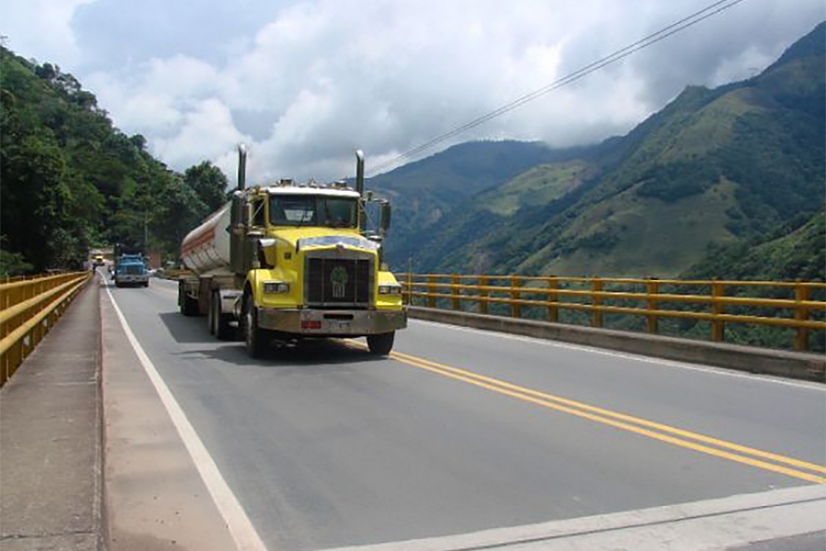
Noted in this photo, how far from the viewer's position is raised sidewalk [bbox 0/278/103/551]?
4.48 metres

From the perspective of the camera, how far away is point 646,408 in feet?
29.2

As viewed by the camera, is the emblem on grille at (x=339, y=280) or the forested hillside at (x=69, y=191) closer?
the emblem on grille at (x=339, y=280)

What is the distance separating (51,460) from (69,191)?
66011 mm

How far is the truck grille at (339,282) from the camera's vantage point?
1298cm

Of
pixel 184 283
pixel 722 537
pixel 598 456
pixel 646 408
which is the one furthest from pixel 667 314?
pixel 184 283

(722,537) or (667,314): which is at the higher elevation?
(667,314)

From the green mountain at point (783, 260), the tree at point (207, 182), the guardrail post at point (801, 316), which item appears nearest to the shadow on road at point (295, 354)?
the guardrail post at point (801, 316)

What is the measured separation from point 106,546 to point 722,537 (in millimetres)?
3534

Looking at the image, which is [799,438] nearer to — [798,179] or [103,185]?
[798,179]

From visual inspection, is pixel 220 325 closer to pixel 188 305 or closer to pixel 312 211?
pixel 312 211

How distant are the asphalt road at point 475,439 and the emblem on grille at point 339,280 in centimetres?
111

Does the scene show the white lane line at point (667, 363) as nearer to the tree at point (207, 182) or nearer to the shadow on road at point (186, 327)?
the shadow on road at point (186, 327)

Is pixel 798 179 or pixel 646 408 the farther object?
pixel 798 179

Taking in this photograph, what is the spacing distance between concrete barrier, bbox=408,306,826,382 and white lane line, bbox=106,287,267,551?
8096mm
